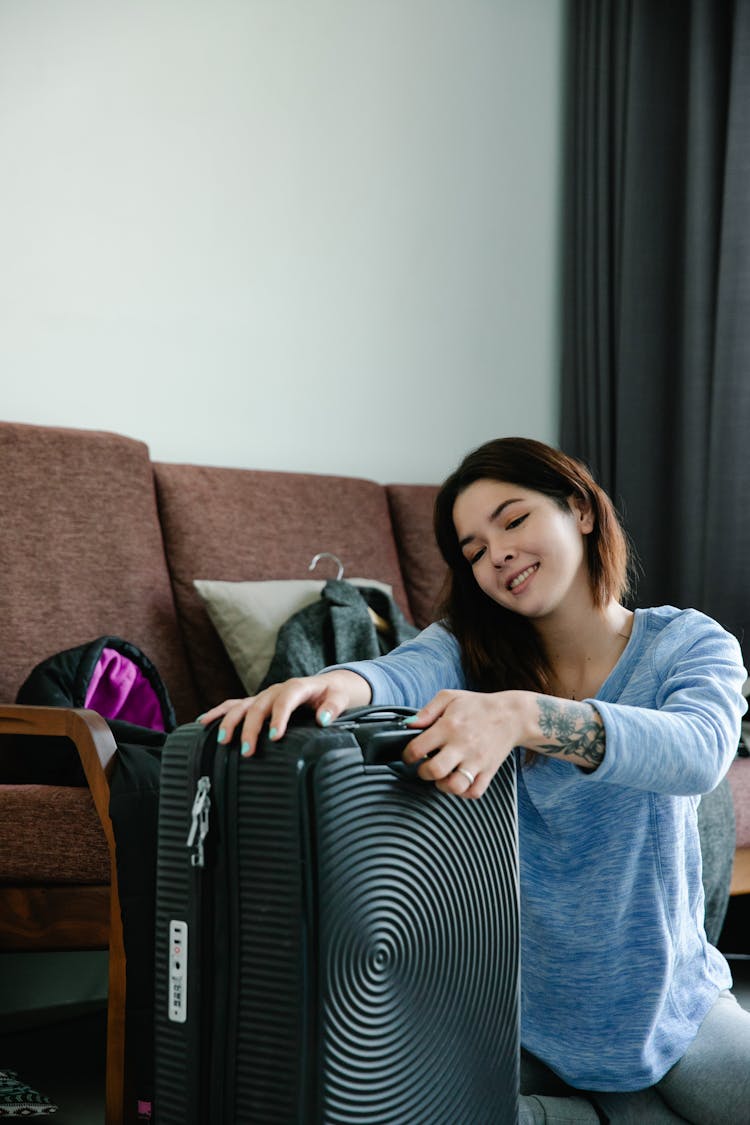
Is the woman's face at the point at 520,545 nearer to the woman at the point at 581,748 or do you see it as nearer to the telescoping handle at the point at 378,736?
the woman at the point at 581,748

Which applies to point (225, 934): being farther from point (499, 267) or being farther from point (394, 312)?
point (499, 267)

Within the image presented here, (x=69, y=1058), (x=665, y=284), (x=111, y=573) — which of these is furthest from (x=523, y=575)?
(x=665, y=284)

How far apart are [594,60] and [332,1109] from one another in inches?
120

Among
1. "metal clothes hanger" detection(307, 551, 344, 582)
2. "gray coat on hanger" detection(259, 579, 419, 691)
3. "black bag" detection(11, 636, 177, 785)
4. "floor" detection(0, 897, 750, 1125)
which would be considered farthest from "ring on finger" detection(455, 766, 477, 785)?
"metal clothes hanger" detection(307, 551, 344, 582)

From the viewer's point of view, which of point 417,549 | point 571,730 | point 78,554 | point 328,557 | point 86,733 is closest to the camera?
point 571,730

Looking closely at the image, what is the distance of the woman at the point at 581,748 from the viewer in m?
1.01

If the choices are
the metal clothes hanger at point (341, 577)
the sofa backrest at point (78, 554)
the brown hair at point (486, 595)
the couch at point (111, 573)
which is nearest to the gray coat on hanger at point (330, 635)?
the metal clothes hanger at point (341, 577)

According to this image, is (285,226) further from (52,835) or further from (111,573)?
(52,835)

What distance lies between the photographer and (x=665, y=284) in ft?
10.0

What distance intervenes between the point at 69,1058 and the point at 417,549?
134cm

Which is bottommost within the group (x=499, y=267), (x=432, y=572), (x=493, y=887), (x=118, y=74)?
(x=432, y=572)

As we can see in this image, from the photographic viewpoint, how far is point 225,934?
3.04 ft

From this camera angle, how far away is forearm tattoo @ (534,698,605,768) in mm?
1001

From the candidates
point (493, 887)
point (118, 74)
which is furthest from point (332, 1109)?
point (118, 74)
